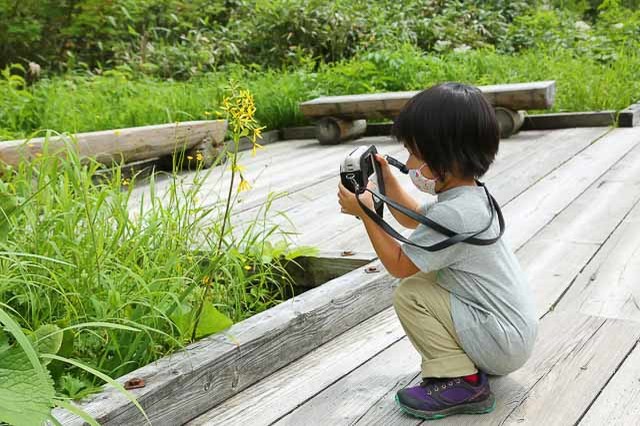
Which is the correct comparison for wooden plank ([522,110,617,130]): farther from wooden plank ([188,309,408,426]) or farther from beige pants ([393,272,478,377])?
beige pants ([393,272,478,377])

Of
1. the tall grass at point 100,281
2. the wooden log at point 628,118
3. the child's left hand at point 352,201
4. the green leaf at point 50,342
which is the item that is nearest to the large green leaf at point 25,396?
the green leaf at point 50,342

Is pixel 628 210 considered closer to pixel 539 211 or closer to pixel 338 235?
pixel 539 211

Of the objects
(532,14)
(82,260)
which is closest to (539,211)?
(82,260)

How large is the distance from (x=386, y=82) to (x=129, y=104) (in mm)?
2739

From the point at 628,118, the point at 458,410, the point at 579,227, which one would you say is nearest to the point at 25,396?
the point at 458,410

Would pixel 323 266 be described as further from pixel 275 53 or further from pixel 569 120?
pixel 275 53

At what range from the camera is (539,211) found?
14.5 ft

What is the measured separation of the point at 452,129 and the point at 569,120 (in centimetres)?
538

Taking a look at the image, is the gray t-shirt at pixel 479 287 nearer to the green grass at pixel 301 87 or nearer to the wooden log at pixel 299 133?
the green grass at pixel 301 87

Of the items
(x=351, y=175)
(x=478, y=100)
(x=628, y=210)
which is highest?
(x=478, y=100)

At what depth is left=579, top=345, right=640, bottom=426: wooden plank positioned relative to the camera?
2162mm

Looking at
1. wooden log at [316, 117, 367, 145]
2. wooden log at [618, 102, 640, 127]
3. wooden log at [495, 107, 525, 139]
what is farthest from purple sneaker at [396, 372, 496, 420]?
wooden log at [618, 102, 640, 127]

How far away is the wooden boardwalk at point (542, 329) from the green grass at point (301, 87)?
171 centimetres

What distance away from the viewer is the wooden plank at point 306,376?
7.62 feet
